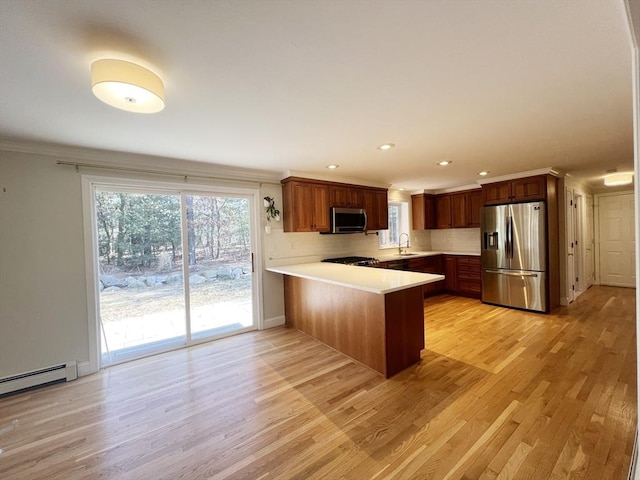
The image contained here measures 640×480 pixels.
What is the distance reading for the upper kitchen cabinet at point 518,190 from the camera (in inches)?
167

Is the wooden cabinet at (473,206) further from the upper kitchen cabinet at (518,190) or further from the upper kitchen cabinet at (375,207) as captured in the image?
the upper kitchen cabinet at (375,207)

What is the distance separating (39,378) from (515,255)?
642cm

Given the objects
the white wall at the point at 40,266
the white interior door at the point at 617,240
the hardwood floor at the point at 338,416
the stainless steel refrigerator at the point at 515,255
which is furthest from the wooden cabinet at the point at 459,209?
the white wall at the point at 40,266

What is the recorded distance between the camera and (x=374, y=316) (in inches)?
104

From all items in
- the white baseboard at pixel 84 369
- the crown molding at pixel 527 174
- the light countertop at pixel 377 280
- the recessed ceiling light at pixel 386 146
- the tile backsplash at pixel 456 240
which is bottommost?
the white baseboard at pixel 84 369

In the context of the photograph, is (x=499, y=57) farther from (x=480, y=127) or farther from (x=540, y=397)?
(x=540, y=397)

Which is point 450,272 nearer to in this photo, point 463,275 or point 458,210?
point 463,275

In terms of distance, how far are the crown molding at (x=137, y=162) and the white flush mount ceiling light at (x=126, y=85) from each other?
1.80 meters

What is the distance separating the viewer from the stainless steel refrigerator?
166 inches

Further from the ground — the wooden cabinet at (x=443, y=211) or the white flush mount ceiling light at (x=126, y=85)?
the white flush mount ceiling light at (x=126, y=85)

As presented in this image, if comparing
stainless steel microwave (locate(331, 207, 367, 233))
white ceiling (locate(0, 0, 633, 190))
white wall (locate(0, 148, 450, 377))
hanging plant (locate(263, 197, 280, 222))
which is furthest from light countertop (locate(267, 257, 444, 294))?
white wall (locate(0, 148, 450, 377))

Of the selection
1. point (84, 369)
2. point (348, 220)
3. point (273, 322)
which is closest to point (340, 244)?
point (348, 220)

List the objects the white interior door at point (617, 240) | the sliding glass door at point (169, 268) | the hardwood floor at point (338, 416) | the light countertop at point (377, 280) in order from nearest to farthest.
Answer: the hardwood floor at point (338, 416) < the light countertop at point (377, 280) < the sliding glass door at point (169, 268) < the white interior door at point (617, 240)

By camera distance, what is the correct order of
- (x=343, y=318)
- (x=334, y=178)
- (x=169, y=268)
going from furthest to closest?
1. (x=334, y=178)
2. (x=169, y=268)
3. (x=343, y=318)
